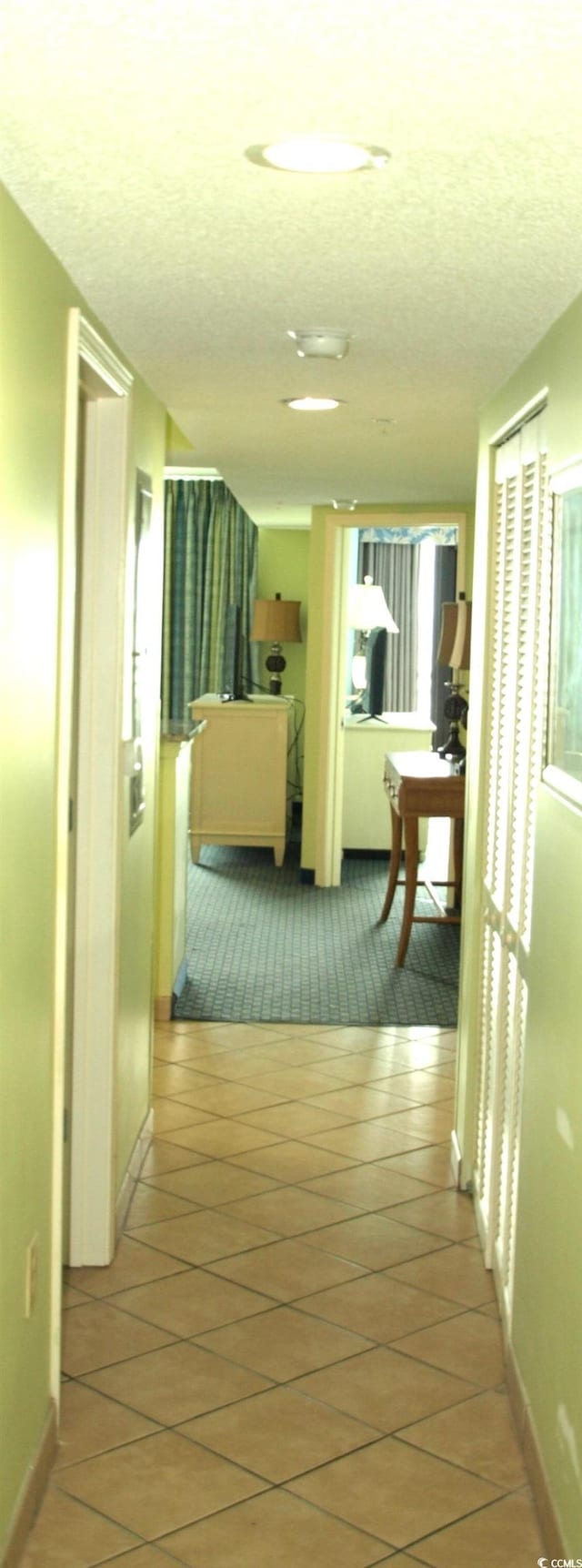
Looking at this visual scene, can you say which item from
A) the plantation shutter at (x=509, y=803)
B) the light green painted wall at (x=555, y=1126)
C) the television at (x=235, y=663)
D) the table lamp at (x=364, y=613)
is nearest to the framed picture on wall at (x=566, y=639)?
the light green painted wall at (x=555, y=1126)

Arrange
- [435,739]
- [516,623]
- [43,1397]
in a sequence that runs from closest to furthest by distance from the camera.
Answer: [43,1397] → [516,623] → [435,739]

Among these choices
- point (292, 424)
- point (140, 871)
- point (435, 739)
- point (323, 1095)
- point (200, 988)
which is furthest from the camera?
point (435, 739)

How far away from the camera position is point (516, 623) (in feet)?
11.3

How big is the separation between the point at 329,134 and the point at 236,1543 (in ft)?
7.01

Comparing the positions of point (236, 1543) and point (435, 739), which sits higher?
point (435, 739)

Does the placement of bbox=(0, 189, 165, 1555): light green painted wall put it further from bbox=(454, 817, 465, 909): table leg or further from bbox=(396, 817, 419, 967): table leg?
bbox=(454, 817, 465, 909): table leg

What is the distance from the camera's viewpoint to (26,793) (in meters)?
2.39

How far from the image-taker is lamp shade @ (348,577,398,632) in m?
9.95

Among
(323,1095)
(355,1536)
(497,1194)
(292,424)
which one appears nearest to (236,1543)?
(355,1536)

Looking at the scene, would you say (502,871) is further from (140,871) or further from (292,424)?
(292,424)

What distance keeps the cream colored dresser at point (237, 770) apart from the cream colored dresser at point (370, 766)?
1.44ft

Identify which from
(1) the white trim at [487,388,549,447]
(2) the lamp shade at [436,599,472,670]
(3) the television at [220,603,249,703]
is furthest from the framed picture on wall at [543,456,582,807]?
(3) the television at [220,603,249,703]

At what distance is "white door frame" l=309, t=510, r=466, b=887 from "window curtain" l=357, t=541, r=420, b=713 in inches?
113

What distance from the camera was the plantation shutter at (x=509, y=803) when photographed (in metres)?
3.14
